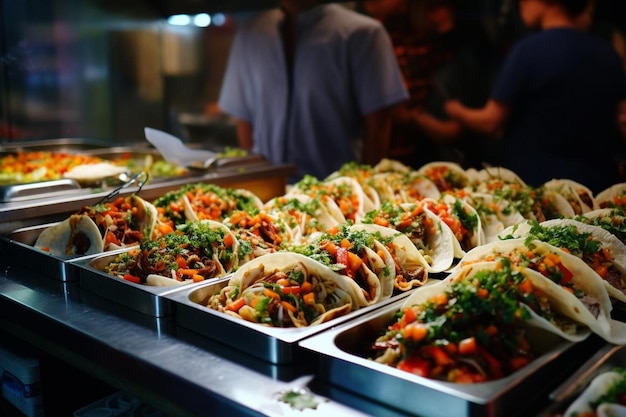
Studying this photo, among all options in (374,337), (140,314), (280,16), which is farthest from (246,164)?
(374,337)

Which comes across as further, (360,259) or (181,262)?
(181,262)

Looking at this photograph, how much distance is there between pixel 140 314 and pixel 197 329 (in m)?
0.28

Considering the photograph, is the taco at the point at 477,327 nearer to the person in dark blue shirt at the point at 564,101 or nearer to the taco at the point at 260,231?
the taco at the point at 260,231

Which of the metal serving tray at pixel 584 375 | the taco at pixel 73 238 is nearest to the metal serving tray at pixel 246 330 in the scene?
the metal serving tray at pixel 584 375

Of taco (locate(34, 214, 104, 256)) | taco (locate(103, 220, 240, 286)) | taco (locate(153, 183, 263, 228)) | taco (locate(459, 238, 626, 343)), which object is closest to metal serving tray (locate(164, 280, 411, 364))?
taco (locate(103, 220, 240, 286))

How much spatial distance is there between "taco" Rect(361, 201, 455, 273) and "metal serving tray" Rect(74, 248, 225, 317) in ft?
2.71

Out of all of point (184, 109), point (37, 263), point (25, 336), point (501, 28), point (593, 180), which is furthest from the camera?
point (184, 109)

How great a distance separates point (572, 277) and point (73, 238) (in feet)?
6.76

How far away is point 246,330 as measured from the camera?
74.1 inches

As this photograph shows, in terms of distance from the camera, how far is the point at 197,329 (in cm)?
205

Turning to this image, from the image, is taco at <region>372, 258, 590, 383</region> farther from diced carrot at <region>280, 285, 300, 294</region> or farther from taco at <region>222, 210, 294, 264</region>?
taco at <region>222, 210, 294, 264</region>

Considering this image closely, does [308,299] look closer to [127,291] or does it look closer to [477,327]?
[477,327]

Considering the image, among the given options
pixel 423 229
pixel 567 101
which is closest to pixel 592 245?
pixel 423 229

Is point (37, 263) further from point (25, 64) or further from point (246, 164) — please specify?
point (25, 64)
